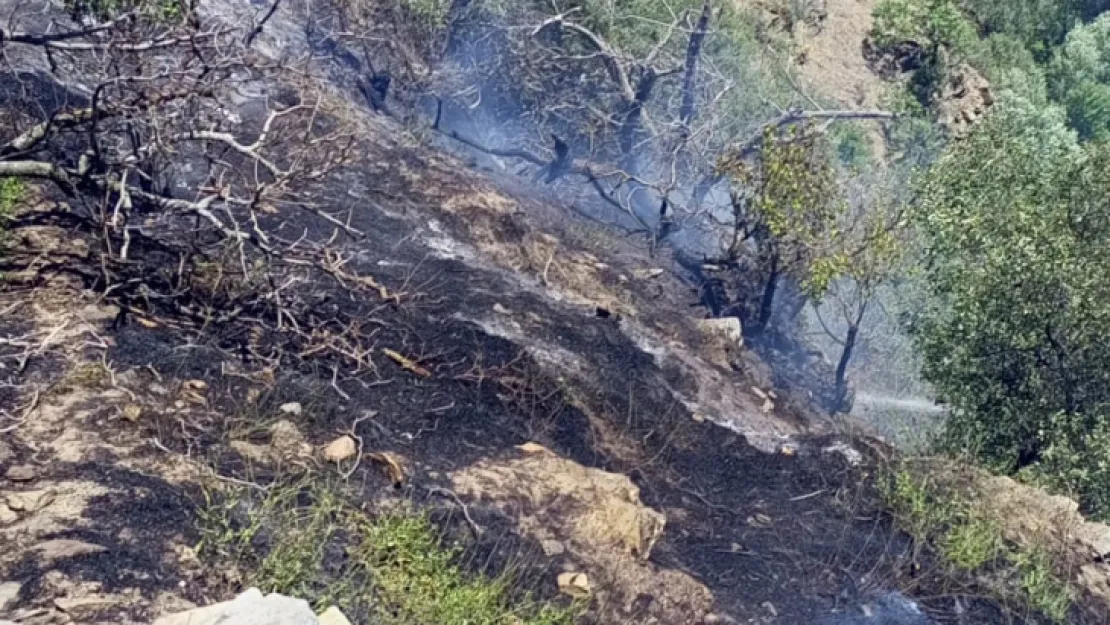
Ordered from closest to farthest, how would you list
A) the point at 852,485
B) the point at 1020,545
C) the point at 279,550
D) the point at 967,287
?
1. the point at 279,550
2. the point at 1020,545
3. the point at 852,485
4. the point at 967,287

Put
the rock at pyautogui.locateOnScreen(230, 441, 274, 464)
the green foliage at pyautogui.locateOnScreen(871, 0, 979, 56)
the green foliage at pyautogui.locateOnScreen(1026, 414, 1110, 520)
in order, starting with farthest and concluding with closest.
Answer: the green foliage at pyautogui.locateOnScreen(871, 0, 979, 56) < the green foliage at pyautogui.locateOnScreen(1026, 414, 1110, 520) < the rock at pyautogui.locateOnScreen(230, 441, 274, 464)

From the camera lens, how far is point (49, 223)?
24.6 feet

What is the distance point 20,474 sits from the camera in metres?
4.92

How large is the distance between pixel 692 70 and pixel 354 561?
11179mm

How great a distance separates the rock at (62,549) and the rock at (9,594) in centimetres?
18

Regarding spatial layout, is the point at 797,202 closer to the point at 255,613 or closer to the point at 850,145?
the point at 255,613

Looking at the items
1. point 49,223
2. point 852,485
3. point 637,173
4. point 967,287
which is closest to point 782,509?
point 852,485

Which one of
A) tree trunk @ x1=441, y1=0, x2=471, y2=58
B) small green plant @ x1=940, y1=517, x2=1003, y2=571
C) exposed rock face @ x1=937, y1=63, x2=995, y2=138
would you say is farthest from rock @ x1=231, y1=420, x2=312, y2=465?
exposed rock face @ x1=937, y1=63, x2=995, y2=138

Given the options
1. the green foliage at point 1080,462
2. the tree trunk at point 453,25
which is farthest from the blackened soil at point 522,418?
the tree trunk at point 453,25

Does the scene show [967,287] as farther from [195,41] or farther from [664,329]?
[195,41]

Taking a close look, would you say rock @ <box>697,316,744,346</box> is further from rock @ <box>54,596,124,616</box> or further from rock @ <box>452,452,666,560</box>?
rock @ <box>54,596,124,616</box>

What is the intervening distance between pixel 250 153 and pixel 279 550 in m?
2.95

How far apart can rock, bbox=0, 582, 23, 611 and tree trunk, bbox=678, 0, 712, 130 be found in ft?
37.1

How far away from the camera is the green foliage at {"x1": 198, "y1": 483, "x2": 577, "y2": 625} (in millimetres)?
4688
